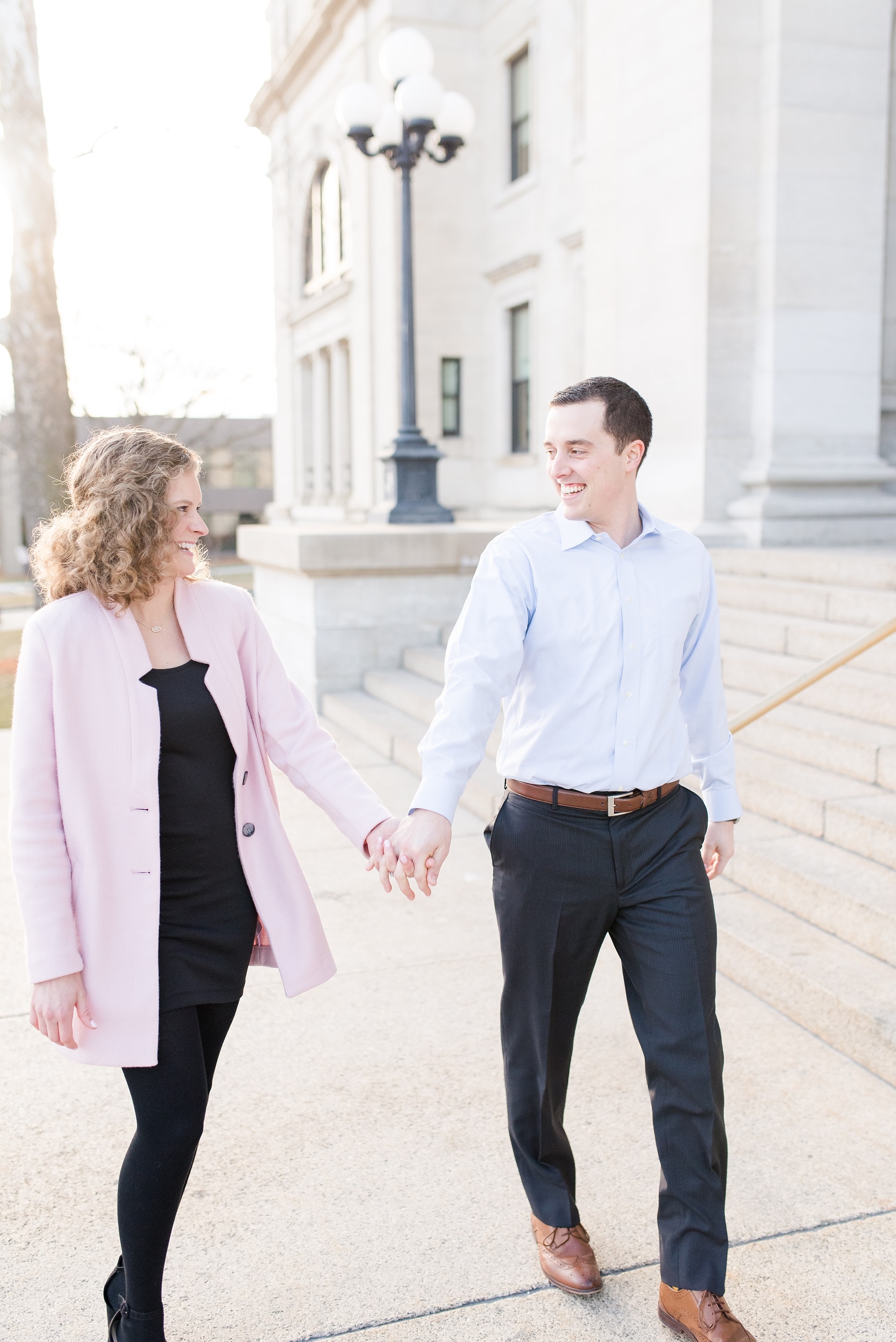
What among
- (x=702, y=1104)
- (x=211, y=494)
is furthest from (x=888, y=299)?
(x=211, y=494)

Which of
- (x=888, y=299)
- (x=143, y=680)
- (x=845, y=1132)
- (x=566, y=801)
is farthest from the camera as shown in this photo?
(x=888, y=299)

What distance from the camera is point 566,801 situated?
258 cm

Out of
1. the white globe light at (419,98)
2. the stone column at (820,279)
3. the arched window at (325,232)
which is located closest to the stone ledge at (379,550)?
the stone column at (820,279)

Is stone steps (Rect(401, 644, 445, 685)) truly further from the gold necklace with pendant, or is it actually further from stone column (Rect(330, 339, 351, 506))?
stone column (Rect(330, 339, 351, 506))

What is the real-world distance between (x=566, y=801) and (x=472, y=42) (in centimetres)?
1981

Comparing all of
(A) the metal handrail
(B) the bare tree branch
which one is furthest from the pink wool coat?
(B) the bare tree branch

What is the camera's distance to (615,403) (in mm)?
2604

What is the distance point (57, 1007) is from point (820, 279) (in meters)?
8.66

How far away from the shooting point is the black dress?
238cm

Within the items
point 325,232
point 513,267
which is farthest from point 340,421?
point 513,267

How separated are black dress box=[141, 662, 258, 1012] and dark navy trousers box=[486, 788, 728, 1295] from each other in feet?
1.94

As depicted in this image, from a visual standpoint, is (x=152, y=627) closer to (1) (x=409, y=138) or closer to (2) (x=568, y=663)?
(2) (x=568, y=663)

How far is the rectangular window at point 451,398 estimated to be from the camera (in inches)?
795

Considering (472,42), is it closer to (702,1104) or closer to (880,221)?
(880,221)
